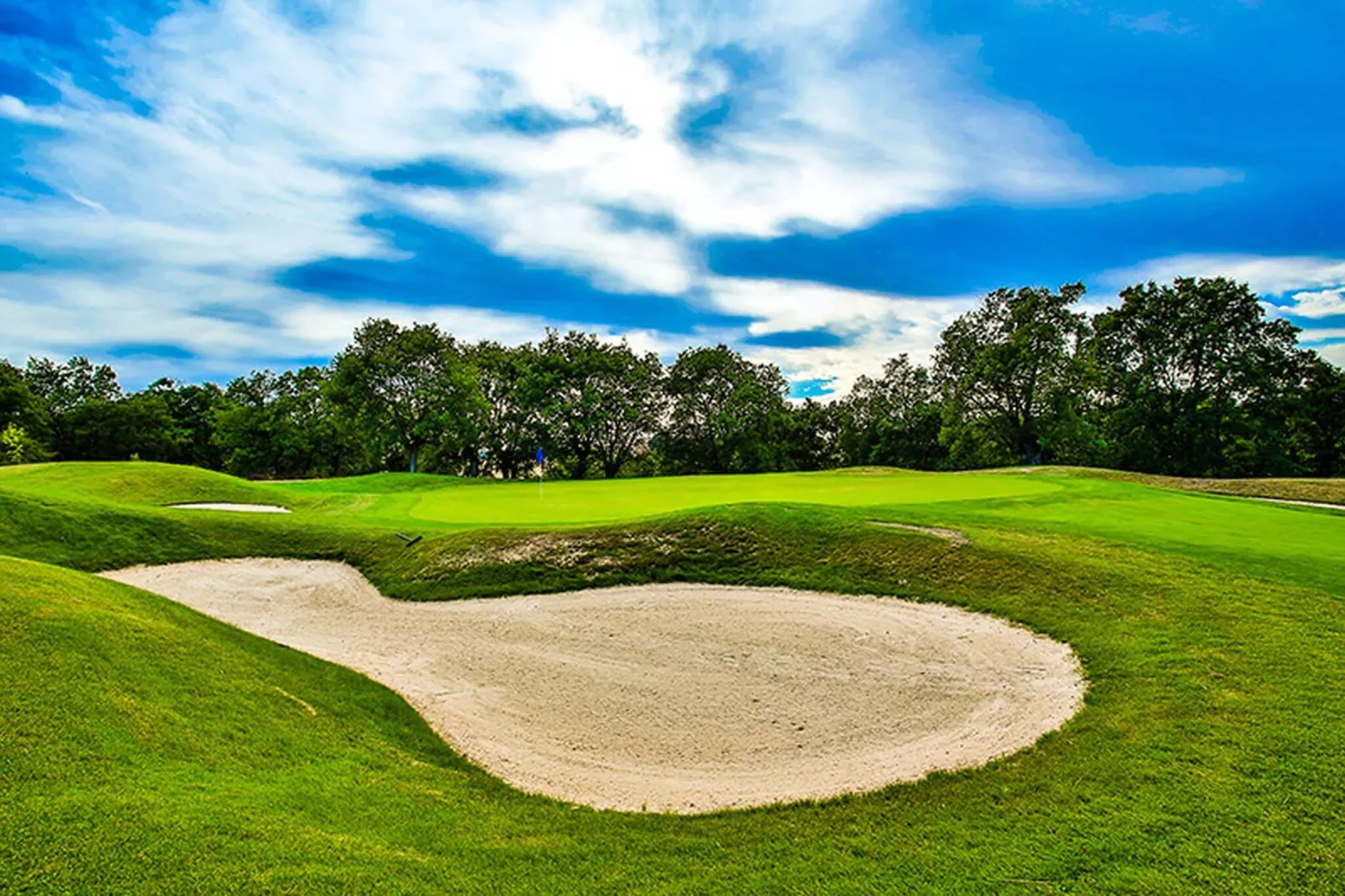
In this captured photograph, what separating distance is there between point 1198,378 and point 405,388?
170ft

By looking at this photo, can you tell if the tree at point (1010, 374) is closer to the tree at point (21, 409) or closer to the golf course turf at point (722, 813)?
the golf course turf at point (722, 813)

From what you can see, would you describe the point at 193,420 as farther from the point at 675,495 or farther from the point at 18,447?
the point at 675,495

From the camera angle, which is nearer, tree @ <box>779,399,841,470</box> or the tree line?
the tree line

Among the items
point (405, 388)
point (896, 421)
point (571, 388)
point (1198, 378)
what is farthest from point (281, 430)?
point (1198, 378)

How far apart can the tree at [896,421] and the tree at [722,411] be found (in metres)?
9.72

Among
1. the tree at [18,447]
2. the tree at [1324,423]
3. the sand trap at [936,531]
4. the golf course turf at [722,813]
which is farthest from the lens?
the tree at [18,447]

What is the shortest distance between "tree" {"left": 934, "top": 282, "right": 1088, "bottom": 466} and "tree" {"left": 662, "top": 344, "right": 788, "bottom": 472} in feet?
45.9

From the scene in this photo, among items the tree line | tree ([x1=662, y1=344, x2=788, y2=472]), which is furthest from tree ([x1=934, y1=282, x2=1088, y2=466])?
tree ([x1=662, y1=344, x2=788, y2=472])

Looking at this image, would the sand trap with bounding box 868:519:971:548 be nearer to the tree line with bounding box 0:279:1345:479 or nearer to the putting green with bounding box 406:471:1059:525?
the putting green with bounding box 406:471:1059:525

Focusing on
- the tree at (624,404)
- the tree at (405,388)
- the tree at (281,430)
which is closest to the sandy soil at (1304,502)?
the tree at (624,404)

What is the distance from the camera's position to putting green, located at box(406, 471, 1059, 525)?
18.7 m

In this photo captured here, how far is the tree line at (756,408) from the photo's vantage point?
4034 cm

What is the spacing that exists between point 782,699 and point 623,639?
298 centimetres

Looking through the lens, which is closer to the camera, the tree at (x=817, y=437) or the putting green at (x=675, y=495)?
the putting green at (x=675, y=495)
